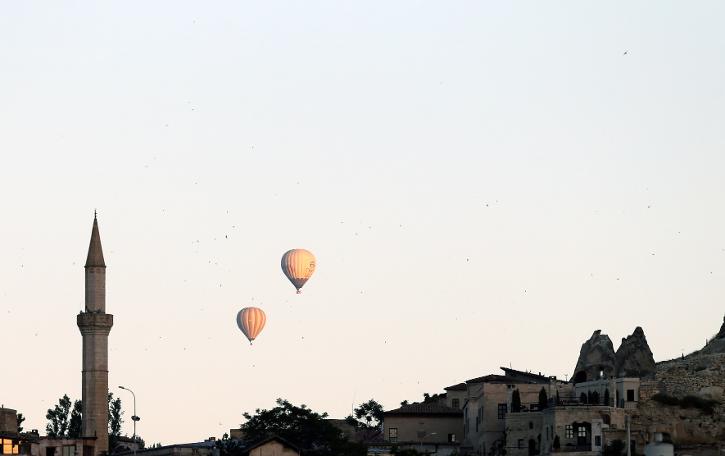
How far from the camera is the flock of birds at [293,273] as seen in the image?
13862 cm

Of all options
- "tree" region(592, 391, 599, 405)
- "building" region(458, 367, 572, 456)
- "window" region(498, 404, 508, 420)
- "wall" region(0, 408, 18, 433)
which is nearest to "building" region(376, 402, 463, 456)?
"building" region(458, 367, 572, 456)

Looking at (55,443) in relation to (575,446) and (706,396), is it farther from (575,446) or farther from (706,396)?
(706,396)

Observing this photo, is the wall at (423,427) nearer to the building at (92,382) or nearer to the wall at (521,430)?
the wall at (521,430)

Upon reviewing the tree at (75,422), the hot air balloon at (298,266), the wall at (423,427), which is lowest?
the wall at (423,427)

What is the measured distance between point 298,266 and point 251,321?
299 inches

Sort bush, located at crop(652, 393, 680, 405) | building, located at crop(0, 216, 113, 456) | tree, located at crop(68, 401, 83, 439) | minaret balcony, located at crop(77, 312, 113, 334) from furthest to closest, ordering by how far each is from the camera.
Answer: tree, located at crop(68, 401, 83, 439) < minaret balcony, located at crop(77, 312, 113, 334) < building, located at crop(0, 216, 113, 456) < bush, located at crop(652, 393, 680, 405)

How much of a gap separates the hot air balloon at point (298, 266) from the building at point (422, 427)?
14.2 meters

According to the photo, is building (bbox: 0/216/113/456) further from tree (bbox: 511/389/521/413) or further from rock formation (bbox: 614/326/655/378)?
rock formation (bbox: 614/326/655/378)

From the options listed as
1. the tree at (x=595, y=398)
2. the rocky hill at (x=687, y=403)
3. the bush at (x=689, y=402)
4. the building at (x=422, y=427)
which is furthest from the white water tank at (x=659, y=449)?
the building at (x=422, y=427)

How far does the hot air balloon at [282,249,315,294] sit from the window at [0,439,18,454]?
25241 millimetres

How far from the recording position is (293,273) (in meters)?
138

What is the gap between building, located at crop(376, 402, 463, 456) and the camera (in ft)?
465

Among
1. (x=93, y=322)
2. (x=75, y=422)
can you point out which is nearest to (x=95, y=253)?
(x=93, y=322)

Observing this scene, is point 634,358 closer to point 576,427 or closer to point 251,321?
point 576,427
